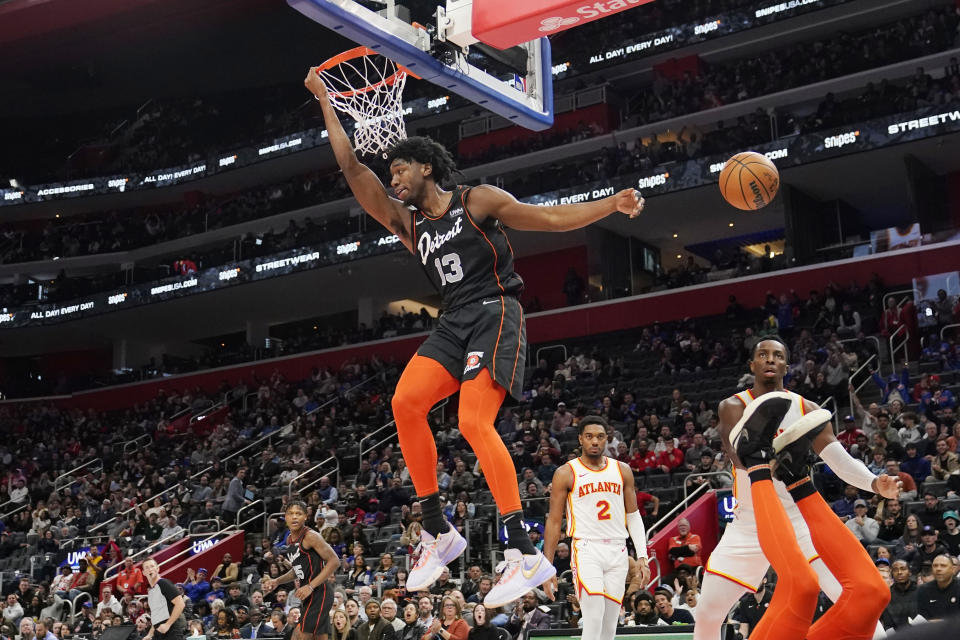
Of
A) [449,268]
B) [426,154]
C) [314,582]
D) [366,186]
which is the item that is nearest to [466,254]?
[449,268]

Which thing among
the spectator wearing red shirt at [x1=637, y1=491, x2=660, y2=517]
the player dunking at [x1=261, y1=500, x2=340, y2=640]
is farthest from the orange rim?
the spectator wearing red shirt at [x1=637, y1=491, x2=660, y2=517]

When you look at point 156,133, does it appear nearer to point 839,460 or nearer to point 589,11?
point 589,11

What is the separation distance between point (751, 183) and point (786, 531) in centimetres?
255

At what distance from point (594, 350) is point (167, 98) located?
2311cm

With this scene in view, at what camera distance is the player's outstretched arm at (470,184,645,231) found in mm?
5777

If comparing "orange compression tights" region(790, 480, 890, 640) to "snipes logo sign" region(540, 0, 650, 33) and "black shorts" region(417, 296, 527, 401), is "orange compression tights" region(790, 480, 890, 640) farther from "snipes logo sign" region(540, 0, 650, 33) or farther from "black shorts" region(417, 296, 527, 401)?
A: "snipes logo sign" region(540, 0, 650, 33)

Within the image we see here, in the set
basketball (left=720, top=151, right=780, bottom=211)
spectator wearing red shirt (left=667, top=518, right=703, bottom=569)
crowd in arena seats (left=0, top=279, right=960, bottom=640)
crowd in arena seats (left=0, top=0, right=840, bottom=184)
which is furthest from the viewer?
crowd in arena seats (left=0, top=0, right=840, bottom=184)

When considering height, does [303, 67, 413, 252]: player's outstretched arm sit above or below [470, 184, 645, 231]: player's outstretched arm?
above

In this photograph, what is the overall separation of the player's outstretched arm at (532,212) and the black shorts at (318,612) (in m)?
5.50

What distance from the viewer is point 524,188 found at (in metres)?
30.5

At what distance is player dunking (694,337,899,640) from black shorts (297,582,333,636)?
495 centimetres

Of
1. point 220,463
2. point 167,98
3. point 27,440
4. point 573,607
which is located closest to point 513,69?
point 573,607

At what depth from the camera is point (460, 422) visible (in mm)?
5902

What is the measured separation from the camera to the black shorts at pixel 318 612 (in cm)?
1024
